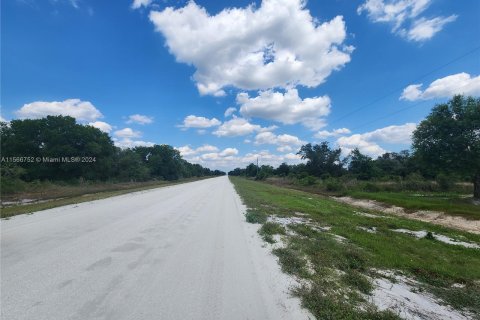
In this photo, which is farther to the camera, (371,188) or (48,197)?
(371,188)

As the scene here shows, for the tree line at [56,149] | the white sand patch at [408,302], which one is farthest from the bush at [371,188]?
the tree line at [56,149]

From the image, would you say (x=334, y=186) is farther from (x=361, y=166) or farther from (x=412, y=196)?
(x=361, y=166)

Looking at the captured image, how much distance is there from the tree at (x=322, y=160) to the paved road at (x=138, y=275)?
74406 millimetres

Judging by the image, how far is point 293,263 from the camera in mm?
6957

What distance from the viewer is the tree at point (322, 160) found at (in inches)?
3178

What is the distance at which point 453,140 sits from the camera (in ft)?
90.3

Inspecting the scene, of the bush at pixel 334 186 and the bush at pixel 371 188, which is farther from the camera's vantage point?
the bush at pixel 334 186

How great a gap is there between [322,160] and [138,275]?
80880 mm

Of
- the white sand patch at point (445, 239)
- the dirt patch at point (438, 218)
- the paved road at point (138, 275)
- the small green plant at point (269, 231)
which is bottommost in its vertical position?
the dirt patch at point (438, 218)

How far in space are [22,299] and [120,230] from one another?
5724 millimetres

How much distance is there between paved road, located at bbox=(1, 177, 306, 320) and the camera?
14.2ft

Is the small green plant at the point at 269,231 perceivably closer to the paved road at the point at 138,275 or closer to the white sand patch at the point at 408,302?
the paved road at the point at 138,275

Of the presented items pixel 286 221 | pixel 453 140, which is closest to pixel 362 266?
pixel 286 221

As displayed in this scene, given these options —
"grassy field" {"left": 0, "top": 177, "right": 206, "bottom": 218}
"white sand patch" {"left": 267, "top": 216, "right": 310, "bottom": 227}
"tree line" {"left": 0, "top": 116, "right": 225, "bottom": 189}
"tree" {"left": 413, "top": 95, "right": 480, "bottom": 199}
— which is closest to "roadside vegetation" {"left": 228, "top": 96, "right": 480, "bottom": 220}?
"tree" {"left": 413, "top": 95, "right": 480, "bottom": 199}
